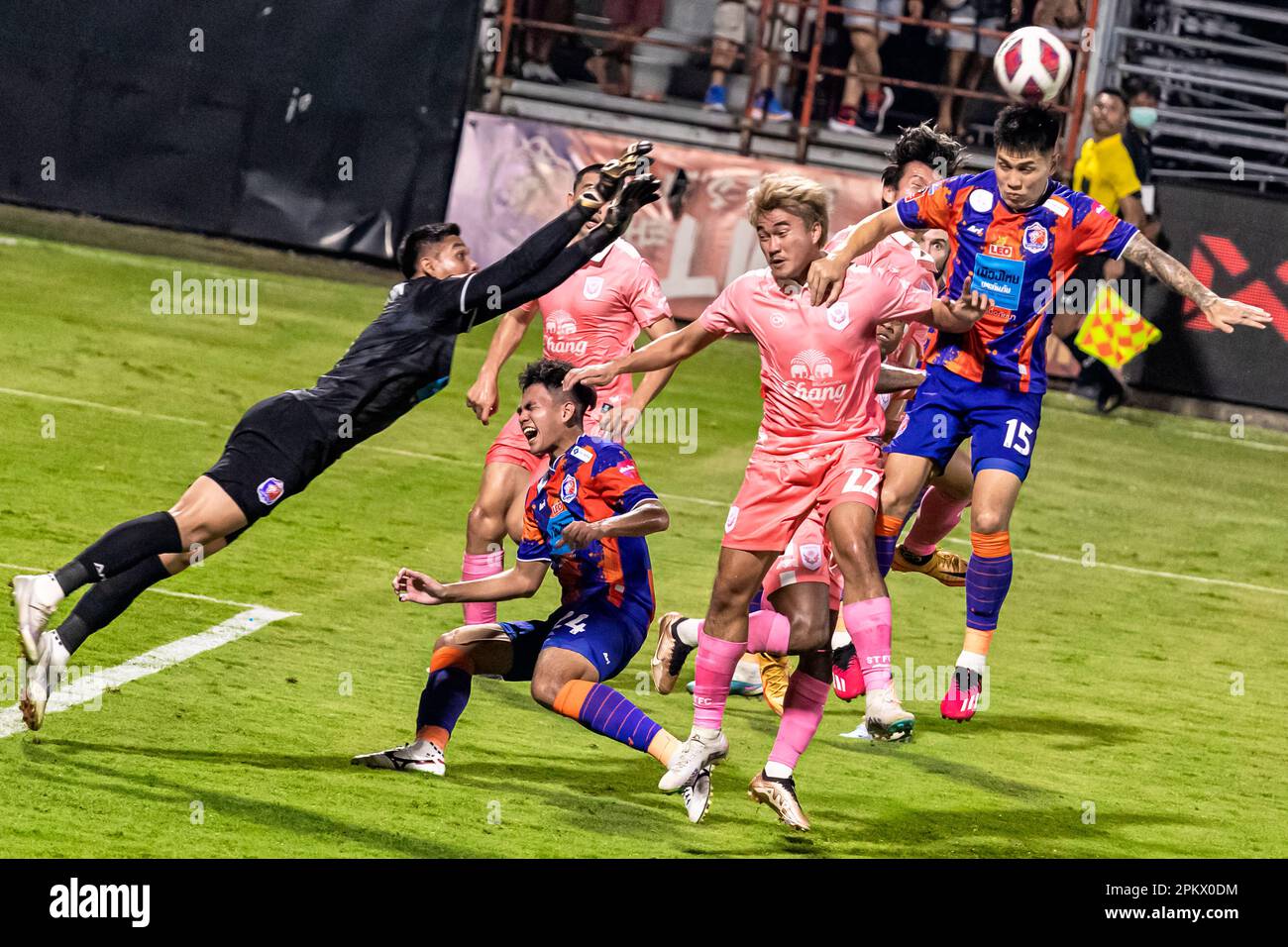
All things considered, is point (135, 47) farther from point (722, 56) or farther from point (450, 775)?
point (450, 775)

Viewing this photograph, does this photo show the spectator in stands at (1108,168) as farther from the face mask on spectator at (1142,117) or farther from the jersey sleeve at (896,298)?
the jersey sleeve at (896,298)

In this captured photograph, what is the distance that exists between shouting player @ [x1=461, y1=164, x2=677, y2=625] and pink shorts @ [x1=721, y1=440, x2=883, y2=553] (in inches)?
68.4

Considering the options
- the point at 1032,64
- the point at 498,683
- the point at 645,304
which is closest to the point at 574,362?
the point at 645,304

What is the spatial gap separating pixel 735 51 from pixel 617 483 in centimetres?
1626

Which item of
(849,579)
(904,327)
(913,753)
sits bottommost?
(913,753)

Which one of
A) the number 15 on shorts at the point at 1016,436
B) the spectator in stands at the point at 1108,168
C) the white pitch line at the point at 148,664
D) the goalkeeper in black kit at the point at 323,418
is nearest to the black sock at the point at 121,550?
the goalkeeper in black kit at the point at 323,418

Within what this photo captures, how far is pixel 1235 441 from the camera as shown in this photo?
20391 mm

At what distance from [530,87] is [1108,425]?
26.3 feet

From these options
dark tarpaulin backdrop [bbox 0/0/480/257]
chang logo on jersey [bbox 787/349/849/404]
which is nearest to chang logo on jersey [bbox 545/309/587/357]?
chang logo on jersey [bbox 787/349/849/404]

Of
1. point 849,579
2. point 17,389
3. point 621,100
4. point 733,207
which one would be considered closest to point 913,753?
point 849,579

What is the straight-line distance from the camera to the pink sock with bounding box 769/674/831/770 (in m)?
8.06

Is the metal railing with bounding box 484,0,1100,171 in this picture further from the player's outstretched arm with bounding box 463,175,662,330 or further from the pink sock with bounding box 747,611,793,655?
the player's outstretched arm with bounding box 463,175,662,330

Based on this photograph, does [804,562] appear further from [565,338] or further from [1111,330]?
[1111,330]

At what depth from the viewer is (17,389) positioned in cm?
1492
